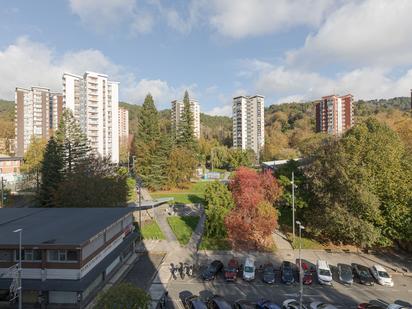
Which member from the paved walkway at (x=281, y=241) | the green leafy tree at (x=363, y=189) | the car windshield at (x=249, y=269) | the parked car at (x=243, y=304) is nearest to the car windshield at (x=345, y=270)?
the green leafy tree at (x=363, y=189)

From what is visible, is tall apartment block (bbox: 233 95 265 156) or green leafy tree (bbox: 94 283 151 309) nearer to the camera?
green leafy tree (bbox: 94 283 151 309)

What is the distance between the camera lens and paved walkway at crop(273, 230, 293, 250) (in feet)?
100

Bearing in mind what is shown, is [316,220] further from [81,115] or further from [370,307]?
[81,115]

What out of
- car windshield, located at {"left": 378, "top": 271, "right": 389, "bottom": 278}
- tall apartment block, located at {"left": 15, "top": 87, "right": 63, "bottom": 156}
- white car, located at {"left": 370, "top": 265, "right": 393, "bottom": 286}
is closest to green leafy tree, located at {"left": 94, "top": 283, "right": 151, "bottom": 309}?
white car, located at {"left": 370, "top": 265, "right": 393, "bottom": 286}

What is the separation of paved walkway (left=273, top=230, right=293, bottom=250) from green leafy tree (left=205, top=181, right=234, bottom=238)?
5529 millimetres

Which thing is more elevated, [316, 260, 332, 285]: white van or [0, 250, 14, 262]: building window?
[0, 250, 14, 262]: building window

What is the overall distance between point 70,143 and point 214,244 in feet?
106

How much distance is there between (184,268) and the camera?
25.0 metres

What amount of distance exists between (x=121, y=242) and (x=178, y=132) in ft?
181

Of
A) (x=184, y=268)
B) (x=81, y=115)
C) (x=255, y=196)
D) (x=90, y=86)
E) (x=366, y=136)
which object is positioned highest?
(x=90, y=86)

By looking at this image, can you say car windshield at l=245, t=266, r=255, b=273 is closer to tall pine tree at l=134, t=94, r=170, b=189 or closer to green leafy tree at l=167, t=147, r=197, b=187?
green leafy tree at l=167, t=147, r=197, b=187

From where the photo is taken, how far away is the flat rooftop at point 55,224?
18547 mm

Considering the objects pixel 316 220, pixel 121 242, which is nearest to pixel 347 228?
pixel 316 220

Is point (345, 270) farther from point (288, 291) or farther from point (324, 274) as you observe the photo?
point (288, 291)
